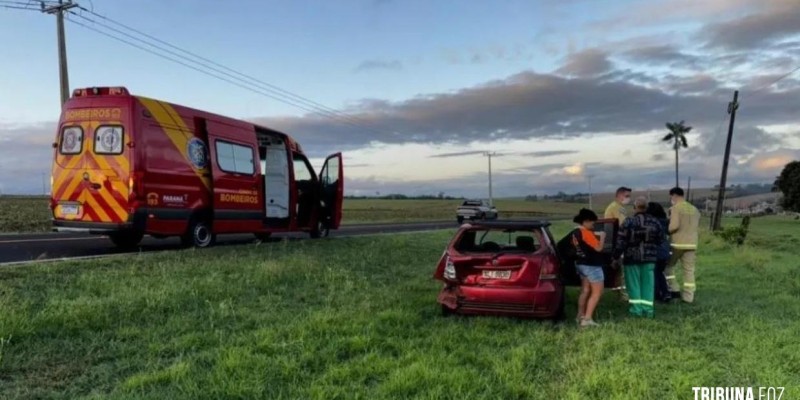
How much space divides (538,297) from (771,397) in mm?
2711

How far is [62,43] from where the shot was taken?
25.6m

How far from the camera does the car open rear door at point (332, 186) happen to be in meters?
17.5

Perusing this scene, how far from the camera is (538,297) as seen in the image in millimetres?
7098

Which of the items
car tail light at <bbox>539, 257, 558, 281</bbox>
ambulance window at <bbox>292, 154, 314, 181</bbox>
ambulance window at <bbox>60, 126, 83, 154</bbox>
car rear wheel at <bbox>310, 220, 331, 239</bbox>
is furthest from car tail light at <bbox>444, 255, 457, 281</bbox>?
car rear wheel at <bbox>310, 220, 331, 239</bbox>

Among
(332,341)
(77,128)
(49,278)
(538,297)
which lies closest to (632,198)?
(538,297)

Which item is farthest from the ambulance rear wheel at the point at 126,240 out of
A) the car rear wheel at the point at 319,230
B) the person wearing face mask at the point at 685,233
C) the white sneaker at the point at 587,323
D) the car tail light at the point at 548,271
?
the person wearing face mask at the point at 685,233

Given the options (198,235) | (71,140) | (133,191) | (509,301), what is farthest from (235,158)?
(509,301)

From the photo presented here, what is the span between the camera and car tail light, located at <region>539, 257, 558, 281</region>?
7172mm

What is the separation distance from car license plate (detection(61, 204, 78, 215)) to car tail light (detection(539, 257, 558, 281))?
30.4ft

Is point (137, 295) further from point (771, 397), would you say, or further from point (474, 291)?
point (771, 397)

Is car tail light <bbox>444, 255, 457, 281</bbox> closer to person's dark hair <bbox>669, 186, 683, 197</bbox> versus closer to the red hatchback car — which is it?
the red hatchback car

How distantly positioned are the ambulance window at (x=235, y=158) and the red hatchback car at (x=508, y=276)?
778cm

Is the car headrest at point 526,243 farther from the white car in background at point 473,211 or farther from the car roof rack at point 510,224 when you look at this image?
the white car in background at point 473,211

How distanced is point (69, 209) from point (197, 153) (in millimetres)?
2702
